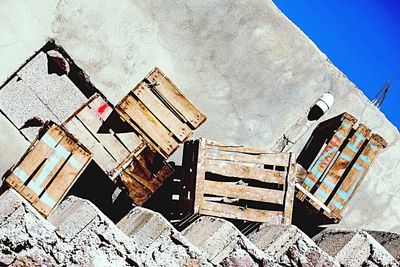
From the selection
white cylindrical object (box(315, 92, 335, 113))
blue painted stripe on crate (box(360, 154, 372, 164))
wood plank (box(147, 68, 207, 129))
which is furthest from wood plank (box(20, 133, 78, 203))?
white cylindrical object (box(315, 92, 335, 113))

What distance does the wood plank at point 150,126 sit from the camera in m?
5.01

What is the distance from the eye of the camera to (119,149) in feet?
17.2

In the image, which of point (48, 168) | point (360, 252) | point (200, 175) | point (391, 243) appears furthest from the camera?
point (200, 175)

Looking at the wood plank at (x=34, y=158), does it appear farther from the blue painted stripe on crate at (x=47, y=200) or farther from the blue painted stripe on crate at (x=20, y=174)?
the blue painted stripe on crate at (x=47, y=200)

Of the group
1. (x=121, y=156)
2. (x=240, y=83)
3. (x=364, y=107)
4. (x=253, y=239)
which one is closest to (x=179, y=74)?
(x=240, y=83)

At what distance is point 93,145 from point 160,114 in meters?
0.68

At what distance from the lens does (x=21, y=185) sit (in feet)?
14.0

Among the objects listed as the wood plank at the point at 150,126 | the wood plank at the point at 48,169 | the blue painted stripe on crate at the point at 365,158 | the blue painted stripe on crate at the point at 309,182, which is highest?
the wood plank at the point at 48,169

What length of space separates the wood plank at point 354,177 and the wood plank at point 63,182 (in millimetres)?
2398

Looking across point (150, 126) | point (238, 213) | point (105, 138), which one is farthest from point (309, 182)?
point (105, 138)

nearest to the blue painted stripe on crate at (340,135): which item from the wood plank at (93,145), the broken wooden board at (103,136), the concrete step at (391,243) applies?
the concrete step at (391,243)

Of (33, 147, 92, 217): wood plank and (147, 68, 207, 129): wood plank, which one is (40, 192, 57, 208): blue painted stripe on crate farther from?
(147, 68, 207, 129): wood plank

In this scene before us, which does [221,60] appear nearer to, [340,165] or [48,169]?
[340,165]

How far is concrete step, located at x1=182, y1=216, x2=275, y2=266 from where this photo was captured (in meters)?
3.11
